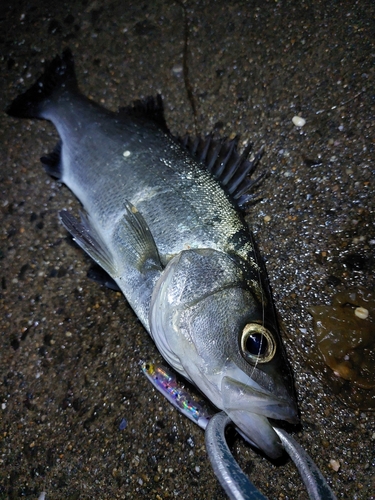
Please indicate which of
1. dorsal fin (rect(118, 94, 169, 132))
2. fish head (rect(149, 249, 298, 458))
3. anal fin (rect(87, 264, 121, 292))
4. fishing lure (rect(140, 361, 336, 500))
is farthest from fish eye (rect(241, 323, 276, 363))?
dorsal fin (rect(118, 94, 169, 132))

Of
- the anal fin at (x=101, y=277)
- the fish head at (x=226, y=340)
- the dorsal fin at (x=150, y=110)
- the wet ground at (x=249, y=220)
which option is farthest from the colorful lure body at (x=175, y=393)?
the dorsal fin at (x=150, y=110)

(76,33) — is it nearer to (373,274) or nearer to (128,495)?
(373,274)

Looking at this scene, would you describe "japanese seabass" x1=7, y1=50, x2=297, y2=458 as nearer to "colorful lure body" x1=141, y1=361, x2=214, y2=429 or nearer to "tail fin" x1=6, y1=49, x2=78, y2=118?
"tail fin" x1=6, y1=49, x2=78, y2=118

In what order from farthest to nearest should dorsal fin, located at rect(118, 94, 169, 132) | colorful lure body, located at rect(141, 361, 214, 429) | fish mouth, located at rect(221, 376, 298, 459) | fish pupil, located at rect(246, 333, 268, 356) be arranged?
dorsal fin, located at rect(118, 94, 169, 132) → colorful lure body, located at rect(141, 361, 214, 429) → fish pupil, located at rect(246, 333, 268, 356) → fish mouth, located at rect(221, 376, 298, 459)

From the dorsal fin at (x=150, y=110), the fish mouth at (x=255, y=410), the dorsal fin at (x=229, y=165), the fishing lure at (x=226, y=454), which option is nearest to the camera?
the fishing lure at (x=226, y=454)

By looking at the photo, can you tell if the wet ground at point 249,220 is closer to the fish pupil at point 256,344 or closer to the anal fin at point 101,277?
the anal fin at point 101,277

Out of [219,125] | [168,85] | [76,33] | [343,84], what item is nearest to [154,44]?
[168,85]

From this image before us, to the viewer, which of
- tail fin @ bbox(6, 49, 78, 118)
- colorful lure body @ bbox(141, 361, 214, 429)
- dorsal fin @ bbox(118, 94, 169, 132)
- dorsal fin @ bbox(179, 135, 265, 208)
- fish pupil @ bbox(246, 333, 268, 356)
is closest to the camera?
fish pupil @ bbox(246, 333, 268, 356)
